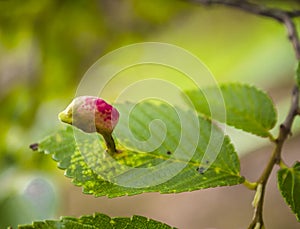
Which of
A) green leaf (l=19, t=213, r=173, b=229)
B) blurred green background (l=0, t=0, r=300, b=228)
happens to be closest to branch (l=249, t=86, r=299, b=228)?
green leaf (l=19, t=213, r=173, b=229)

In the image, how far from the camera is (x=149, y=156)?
2.76 ft

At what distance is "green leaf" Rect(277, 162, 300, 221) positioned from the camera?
2.61 feet

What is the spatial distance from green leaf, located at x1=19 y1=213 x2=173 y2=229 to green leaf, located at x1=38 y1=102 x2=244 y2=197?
0.12 feet

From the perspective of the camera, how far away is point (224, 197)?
3529 millimetres

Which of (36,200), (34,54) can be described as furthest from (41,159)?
(34,54)

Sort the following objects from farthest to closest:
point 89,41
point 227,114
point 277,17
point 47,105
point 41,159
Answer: point 89,41
point 47,105
point 41,159
point 277,17
point 227,114

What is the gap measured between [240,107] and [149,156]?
0.80ft

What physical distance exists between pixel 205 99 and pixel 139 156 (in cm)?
26

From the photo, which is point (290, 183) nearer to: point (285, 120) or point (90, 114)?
point (285, 120)

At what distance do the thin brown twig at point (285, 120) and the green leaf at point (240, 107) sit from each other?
31mm

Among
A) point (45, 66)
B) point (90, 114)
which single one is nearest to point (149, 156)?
point (90, 114)

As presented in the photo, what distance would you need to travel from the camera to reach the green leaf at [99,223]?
2.29 feet

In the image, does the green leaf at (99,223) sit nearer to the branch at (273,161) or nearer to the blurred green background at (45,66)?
the branch at (273,161)

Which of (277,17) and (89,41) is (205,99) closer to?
(277,17)
